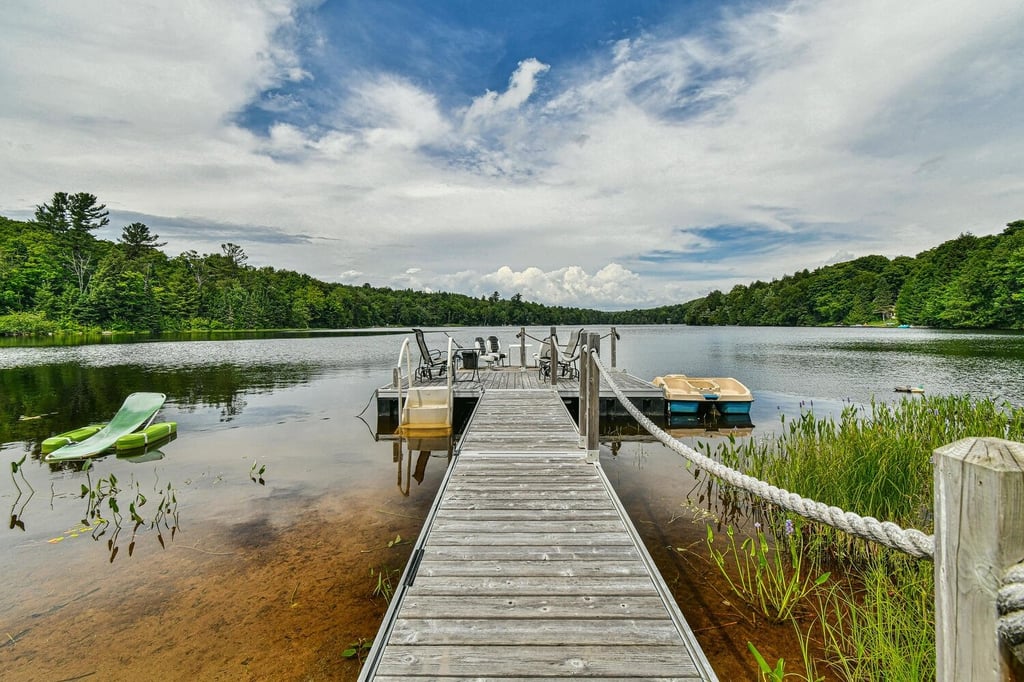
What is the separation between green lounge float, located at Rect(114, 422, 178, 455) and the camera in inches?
343

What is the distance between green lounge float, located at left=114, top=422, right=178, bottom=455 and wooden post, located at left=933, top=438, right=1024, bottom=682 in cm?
1144

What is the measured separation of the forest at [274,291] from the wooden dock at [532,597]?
192 ft

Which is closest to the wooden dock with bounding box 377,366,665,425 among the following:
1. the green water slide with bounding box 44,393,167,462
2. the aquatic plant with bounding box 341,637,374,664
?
the green water slide with bounding box 44,393,167,462

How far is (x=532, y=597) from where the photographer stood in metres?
2.82

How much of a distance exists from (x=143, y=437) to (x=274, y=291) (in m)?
68.6

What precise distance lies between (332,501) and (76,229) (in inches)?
2654

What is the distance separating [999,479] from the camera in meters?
0.76

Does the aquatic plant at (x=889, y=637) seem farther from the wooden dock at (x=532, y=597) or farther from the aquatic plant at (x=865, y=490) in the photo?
the wooden dock at (x=532, y=597)

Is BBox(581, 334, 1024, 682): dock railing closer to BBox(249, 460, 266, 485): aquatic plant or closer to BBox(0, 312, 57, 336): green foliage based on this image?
BBox(249, 460, 266, 485): aquatic plant

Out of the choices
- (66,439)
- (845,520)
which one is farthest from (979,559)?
(66,439)

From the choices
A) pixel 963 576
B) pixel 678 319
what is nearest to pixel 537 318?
pixel 678 319

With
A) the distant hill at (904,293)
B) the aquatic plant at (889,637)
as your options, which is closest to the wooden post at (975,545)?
the aquatic plant at (889,637)

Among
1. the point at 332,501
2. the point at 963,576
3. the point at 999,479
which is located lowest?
the point at 332,501

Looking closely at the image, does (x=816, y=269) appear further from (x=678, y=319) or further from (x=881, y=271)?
(x=678, y=319)
